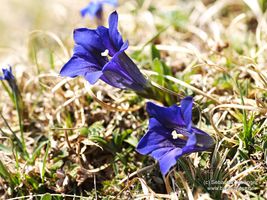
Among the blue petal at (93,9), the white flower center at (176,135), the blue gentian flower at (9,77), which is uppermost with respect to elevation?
the blue petal at (93,9)

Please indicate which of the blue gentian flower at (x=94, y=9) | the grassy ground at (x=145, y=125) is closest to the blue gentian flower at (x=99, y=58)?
the grassy ground at (x=145, y=125)

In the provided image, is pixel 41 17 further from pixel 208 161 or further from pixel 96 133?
pixel 208 161

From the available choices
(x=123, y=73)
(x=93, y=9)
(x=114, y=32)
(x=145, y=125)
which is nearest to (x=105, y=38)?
(x=114, y=32)

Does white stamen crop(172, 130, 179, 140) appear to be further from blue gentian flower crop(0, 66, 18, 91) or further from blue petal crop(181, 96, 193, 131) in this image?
blue gentian flower crop(0, 66, 18, 91)

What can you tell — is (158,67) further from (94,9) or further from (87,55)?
(94,9)

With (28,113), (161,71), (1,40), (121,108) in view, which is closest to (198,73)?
(161,71)

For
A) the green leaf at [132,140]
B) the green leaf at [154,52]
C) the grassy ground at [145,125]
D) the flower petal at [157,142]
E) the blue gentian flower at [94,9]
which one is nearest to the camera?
the flower petal at [157,142]

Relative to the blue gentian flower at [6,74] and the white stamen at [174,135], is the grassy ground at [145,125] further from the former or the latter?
the blue gentian flower at [6,74]
